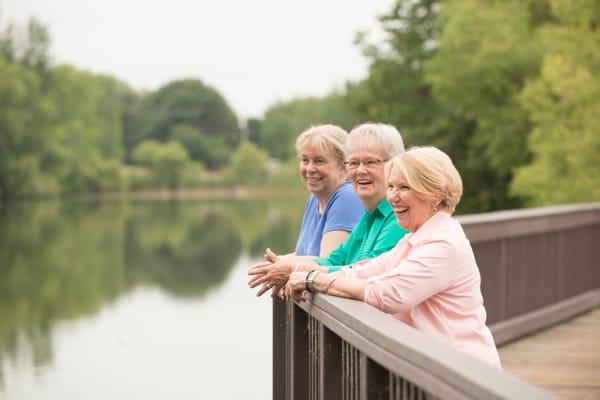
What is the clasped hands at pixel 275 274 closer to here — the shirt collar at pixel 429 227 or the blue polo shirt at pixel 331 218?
the blue polo shirt at pixel 331 218

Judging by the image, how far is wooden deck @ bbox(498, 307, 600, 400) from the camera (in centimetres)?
596

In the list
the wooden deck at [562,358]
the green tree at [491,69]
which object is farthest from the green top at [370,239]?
the green tree at [491,69]

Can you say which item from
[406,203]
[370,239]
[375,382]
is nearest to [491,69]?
[370,239]

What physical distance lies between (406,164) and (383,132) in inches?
30.3

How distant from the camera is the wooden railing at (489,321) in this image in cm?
207

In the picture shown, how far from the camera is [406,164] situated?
2.94 meters

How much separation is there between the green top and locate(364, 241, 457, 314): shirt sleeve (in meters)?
0.62

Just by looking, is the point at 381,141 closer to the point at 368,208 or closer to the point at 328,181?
the point at 368,208

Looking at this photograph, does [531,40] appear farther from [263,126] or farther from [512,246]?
[263,126]

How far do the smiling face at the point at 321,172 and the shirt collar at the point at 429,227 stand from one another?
1347mm

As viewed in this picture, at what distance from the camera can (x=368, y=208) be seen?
3730 millimetres

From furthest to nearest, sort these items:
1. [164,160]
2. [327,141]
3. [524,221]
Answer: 1. [164,160]
2. [524,221]
3. [327,141]

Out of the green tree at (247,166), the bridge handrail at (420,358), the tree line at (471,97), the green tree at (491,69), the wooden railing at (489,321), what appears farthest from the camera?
the green tree at (247,166)

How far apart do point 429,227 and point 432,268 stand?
0.19m
